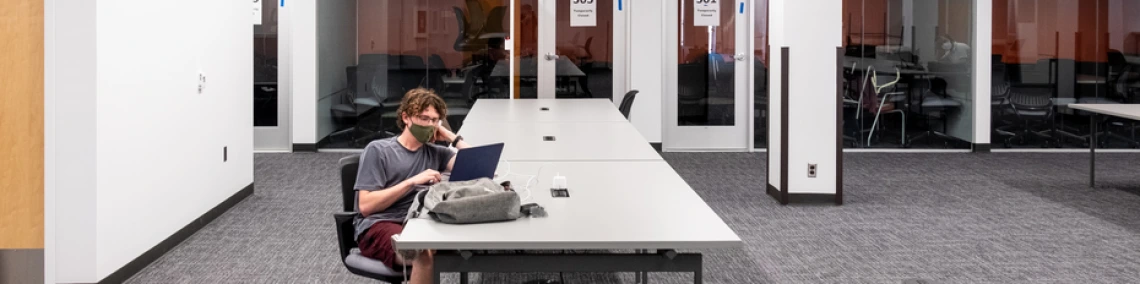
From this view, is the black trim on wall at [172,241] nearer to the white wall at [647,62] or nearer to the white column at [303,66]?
the white column at [303,66]

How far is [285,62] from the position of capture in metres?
10.6

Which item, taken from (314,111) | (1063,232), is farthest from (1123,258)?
(314,111)

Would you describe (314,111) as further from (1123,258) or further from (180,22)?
(1123,258)

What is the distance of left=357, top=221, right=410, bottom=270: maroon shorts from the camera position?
3904mm

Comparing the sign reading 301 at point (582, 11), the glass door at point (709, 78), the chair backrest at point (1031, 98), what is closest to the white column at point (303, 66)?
the sign reading 301 at point (582, 11)

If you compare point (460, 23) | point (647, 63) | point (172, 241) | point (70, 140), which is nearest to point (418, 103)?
point (70, 140)

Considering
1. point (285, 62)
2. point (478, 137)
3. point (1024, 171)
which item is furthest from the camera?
point (285, 62)

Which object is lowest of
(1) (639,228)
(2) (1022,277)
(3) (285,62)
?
(2) (1022,277)

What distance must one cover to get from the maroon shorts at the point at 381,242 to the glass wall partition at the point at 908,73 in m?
7.61

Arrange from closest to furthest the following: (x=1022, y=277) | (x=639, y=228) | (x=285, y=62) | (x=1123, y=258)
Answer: (x=639, y=228) → (x=1022, y=277) → (x=1123, y=258) → (x=285, y=62)

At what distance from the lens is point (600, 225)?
337cm

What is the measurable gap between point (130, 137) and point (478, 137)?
172 centimetres

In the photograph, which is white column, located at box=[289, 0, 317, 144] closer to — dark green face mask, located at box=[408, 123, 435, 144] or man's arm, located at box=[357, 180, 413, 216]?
dark green face mask, located at box=[408, 123, 435, 144]

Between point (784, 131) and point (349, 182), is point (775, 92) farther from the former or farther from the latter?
point (349, 182)
